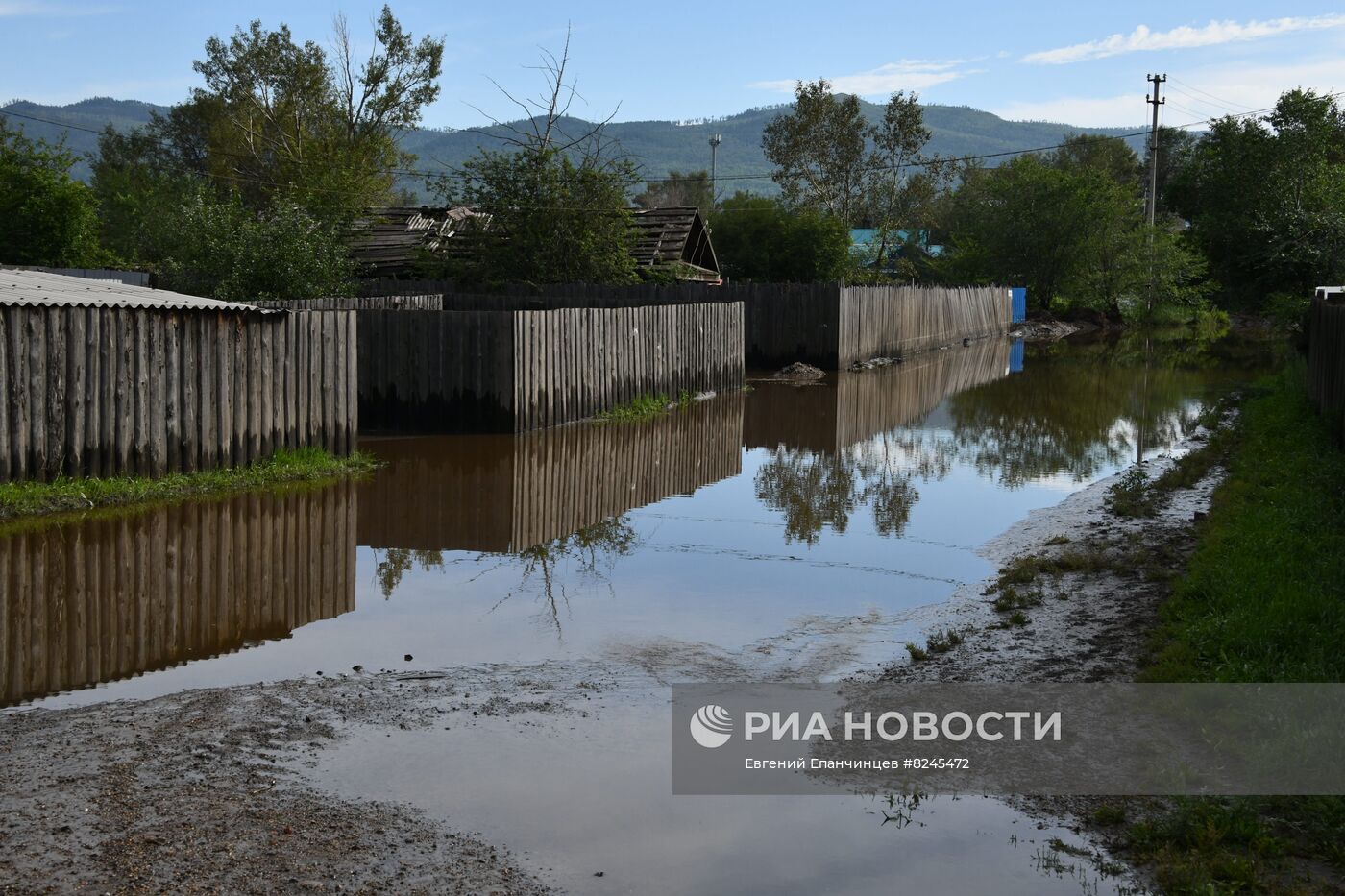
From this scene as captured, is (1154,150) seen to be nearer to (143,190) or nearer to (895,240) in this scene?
(895,240)

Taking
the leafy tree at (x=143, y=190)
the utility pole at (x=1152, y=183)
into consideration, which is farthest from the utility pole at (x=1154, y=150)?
the leafy tree at (x=143, y=190)

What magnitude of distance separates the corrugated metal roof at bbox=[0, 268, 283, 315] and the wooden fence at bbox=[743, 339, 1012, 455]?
8.03 meters

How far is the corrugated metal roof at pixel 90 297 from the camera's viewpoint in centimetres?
1220

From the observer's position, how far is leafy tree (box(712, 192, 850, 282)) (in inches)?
1885

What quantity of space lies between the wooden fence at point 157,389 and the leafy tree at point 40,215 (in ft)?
92.0

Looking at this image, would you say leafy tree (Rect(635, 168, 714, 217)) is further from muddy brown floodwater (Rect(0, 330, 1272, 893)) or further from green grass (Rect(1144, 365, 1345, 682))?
green grass (Rect(1144, 365, 1345, 682))

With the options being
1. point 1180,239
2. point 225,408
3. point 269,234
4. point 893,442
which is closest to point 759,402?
point 893,442

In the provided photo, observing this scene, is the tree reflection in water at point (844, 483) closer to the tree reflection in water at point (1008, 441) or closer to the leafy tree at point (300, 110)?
the tree reflection in water at point (1008, 441)

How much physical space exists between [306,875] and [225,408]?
30.9ft

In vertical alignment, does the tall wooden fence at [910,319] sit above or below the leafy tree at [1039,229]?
below

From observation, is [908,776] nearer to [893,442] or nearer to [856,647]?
[856,647]

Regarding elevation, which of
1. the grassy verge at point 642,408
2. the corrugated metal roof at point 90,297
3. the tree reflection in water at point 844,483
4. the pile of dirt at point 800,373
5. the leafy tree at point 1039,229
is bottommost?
the tree reflection in water at point 844,483

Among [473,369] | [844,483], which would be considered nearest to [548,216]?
[473,369]

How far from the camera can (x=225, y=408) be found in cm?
1345
